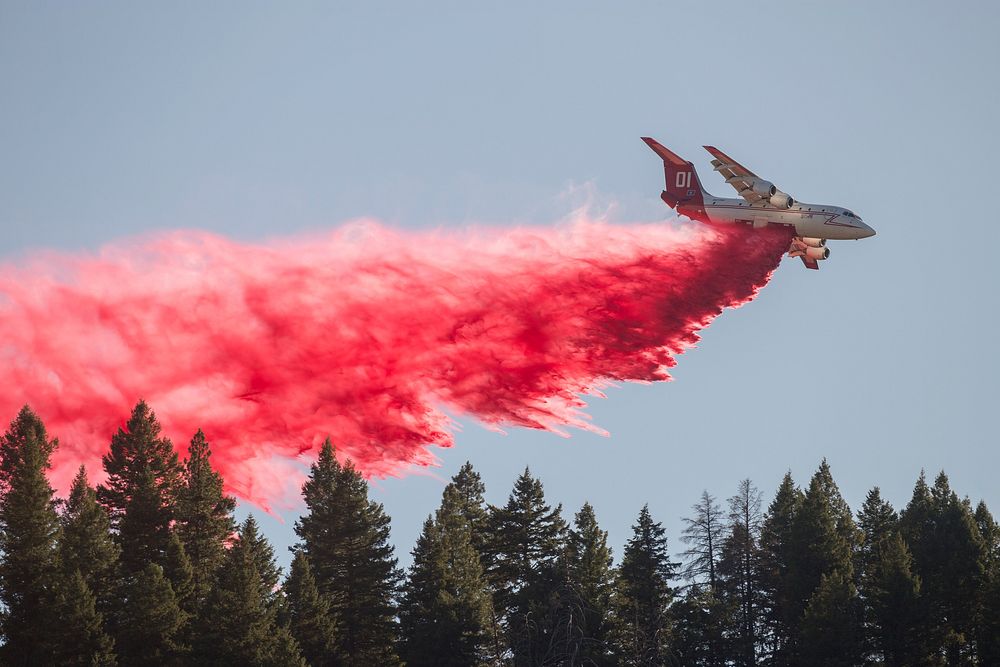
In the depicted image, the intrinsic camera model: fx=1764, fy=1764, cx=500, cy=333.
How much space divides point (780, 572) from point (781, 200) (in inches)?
702

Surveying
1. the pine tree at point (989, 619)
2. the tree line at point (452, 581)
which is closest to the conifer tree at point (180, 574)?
the tree line at point (452, 581)

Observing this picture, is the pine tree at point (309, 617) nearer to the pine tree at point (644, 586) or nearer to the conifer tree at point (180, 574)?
the conifer tree at point (180, 574)

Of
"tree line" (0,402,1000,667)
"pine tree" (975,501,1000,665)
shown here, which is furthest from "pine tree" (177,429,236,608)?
"pine tree" (975,501,1000,665)

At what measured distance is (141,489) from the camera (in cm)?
7625

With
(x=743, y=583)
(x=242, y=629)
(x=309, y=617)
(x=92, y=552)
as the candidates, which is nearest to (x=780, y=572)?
(x=743, y=583)

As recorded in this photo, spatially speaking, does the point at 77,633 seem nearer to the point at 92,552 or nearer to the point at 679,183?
the point at 92,552

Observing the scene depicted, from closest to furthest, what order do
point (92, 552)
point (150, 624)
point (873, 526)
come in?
point (150, 624), point (92, 552), point (873, 526)

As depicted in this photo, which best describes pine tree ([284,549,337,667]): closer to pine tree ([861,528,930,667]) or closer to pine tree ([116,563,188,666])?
pine tree ([116,563,188,666])

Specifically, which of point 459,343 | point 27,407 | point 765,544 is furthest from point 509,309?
point 27,407

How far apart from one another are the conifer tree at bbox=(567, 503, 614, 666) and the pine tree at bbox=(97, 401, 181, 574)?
18009 mm

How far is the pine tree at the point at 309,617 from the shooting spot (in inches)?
2891

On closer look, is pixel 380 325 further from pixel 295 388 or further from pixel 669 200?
pixel 669 200

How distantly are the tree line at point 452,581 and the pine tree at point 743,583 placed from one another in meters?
0.12

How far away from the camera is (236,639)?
227ft
